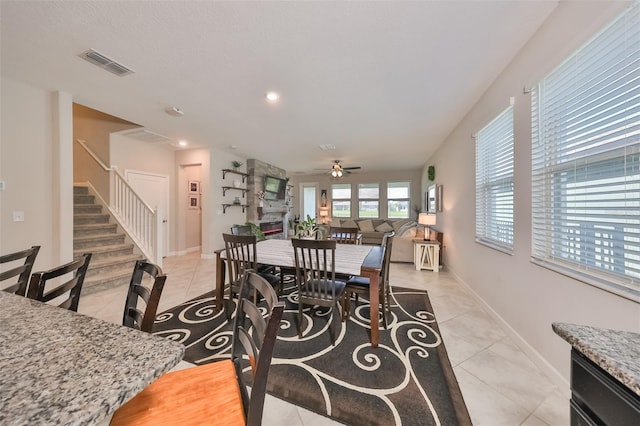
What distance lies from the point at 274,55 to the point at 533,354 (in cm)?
334

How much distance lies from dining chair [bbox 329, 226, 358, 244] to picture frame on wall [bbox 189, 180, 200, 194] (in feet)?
Answer: 14.4

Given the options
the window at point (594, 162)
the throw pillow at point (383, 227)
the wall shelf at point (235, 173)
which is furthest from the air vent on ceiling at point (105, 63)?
the throw pillow at point (383, 227)

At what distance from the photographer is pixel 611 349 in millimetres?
630

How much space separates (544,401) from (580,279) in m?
0.81

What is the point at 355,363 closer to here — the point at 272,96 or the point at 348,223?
the point at 272,96

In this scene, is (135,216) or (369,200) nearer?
(135,216)

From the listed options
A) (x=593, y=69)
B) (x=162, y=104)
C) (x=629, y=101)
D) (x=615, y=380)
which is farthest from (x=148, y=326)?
(x=162, y=104)

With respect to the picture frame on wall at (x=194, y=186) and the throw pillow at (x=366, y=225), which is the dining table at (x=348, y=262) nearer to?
the picture frame on wall at (x=194, y=186)

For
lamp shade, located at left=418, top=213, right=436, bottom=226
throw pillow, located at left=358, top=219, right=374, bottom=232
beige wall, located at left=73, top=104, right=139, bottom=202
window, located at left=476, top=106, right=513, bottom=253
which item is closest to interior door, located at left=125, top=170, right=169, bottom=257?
beige wall, located at left=73, top=104, right=139, bottom=202

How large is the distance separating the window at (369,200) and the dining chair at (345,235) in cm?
510

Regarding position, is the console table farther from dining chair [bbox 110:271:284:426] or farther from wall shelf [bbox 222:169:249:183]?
wall shelf [bbox 222:169:249:183]

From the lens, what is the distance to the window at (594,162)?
1182 millimetres

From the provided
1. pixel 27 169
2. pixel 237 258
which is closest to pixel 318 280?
pixel 237 258

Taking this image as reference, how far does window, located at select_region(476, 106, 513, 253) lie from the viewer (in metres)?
2.25
